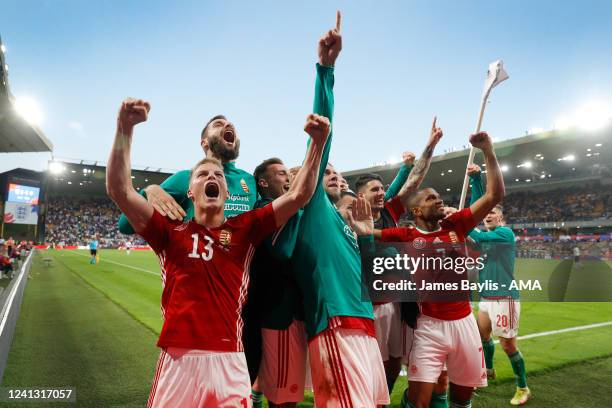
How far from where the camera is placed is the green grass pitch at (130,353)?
4777 millimetres

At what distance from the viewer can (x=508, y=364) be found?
6.05 m

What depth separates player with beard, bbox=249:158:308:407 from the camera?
8.16ft

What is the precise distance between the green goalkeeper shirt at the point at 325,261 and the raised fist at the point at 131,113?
3.10 ft

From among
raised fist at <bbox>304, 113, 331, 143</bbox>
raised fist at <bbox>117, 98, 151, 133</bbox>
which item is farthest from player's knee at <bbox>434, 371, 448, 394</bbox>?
raised fist at <bbox>117, 98, 151, 133</bbox>

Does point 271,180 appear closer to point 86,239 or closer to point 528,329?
point 528,329

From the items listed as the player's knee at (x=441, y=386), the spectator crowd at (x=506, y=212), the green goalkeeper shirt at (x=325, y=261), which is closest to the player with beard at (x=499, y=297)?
the player's knee at (x=441, y=386)

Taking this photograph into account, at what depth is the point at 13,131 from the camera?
2634 centimetres

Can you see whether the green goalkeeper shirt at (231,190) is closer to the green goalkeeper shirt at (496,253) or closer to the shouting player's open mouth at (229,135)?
the shouting player's open mouth at (229,135)

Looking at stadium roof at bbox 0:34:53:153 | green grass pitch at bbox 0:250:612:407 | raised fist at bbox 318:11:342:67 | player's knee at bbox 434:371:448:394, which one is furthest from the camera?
stadium roof at bbox 0:34:53:153

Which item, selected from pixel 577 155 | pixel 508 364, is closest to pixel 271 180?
pixel 508 364

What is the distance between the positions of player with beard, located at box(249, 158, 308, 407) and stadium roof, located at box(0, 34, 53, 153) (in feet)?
66.4

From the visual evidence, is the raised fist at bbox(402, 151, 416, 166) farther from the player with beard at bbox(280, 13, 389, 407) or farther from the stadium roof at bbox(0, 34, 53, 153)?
the stadium roof at bbox(0, 34, 53, 153)

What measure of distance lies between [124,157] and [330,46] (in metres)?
1.32

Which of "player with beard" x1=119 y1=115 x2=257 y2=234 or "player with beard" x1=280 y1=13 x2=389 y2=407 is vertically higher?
"player with beard" x1=119 y1=115 x2=257 y2=234
